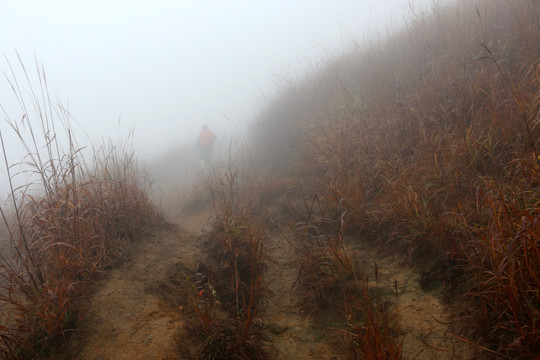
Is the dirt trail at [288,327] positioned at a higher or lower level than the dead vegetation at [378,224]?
lower

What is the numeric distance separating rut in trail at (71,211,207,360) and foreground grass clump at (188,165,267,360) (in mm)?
208

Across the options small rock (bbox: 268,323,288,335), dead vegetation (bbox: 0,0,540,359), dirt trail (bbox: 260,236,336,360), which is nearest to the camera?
dead vegetation (bbox: 0,0,540,359)

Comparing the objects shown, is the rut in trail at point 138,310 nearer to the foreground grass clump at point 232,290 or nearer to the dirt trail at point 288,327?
the foreground grass clump at point 232,290

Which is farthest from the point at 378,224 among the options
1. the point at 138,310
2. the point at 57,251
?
the point at 57,251

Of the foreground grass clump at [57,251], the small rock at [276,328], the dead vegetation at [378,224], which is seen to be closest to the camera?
the dead vegetation at [378,224]

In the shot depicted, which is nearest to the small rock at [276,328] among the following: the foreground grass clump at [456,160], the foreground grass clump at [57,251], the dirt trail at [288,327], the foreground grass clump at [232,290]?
the dirt trail at [288,327]

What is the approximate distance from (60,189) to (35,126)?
121ft

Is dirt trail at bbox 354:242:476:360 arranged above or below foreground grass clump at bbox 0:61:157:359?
below

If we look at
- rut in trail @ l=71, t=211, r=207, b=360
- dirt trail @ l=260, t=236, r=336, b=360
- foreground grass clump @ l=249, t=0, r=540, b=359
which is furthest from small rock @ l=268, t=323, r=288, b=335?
foreground grass clump @ l=249, t=0, r=540, b=359

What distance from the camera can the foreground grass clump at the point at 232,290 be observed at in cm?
199

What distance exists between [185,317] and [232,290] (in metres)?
0.49

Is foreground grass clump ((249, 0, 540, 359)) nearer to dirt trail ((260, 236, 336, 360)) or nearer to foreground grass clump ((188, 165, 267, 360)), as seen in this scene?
dirt trail ((260, 236, 336, 360))

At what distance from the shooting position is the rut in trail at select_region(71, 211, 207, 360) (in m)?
2.00

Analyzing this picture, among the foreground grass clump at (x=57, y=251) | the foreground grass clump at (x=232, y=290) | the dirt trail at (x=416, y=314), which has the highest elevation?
the foreground grass clump at (x=57, y=251)
